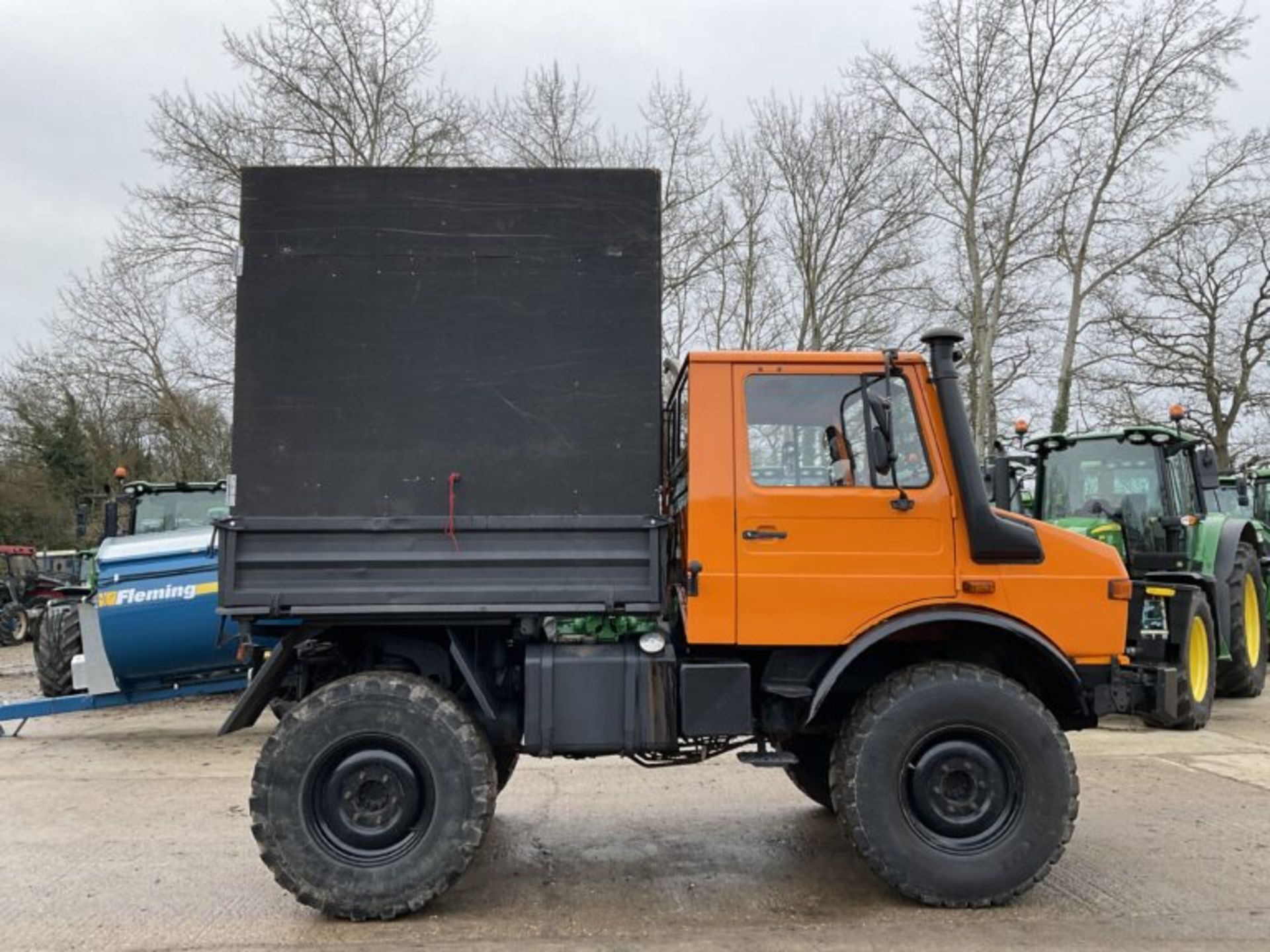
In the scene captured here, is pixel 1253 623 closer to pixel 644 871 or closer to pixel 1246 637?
pixel 1246 637

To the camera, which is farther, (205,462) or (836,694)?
(205,462)

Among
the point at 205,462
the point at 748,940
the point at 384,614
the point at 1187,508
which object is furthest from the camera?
the point at 205,462

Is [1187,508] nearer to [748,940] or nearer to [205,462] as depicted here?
[748,940]

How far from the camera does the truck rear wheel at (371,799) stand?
4371 millimetres

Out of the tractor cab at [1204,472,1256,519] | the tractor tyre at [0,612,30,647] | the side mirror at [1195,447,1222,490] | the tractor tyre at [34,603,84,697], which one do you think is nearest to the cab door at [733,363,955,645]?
the side mirror at [1195,447,1222,490]

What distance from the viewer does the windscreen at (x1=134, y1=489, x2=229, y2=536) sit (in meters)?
11.9

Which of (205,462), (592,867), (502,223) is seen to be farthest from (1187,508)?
(205,462)

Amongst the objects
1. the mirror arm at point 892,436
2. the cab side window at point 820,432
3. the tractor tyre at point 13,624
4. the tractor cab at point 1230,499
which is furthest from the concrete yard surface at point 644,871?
the tractor tyre at point 13,624

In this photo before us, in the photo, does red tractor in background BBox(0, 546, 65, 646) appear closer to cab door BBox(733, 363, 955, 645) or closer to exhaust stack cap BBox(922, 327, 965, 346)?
cab door BBox(733, 363, 955, 645)

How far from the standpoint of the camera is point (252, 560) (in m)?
4.43

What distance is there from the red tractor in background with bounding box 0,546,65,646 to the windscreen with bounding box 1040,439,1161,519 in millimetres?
17116

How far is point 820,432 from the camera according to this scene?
465 cm

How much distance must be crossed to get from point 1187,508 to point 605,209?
25.8 feet

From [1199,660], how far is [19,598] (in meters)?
19.8
